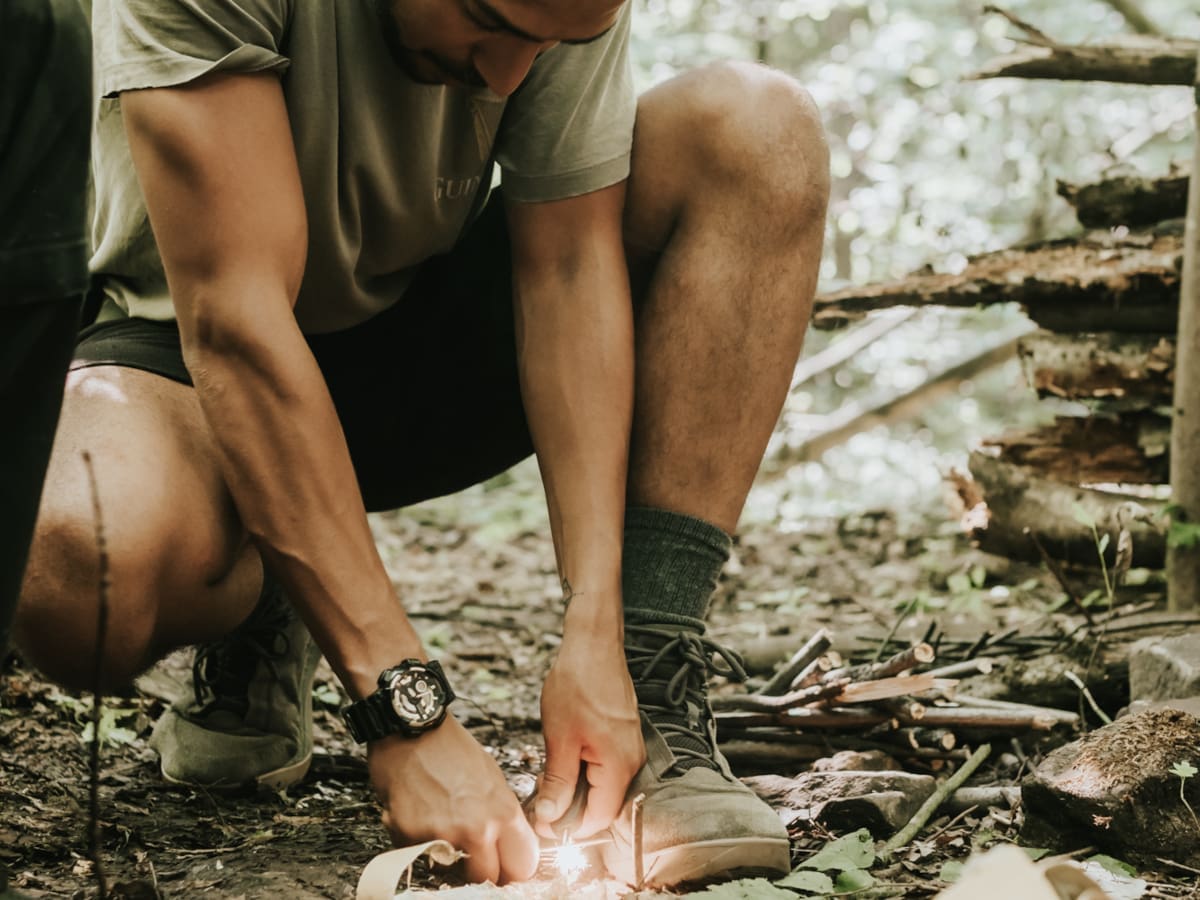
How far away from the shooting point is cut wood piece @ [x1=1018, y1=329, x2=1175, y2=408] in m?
3.51

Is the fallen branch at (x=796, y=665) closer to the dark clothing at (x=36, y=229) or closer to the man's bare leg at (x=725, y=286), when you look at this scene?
the man's bare leg at (x=725, y=286)

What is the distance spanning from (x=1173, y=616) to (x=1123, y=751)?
42.5 inches

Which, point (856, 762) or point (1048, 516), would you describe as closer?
point (856, 762)

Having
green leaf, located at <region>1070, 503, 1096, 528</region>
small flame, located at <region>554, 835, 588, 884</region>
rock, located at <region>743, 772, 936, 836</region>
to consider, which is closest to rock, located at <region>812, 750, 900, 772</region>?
rock, located at <region>743, 772, 936, 836</region>

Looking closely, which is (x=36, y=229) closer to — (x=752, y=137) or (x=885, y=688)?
(x=752, y=137)

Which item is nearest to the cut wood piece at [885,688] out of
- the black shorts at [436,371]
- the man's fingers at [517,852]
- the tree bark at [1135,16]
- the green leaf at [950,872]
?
the green leaf at [950,872]

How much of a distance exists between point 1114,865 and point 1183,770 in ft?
0.59

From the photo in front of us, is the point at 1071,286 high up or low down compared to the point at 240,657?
up

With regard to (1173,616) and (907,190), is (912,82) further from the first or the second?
(1173,616)

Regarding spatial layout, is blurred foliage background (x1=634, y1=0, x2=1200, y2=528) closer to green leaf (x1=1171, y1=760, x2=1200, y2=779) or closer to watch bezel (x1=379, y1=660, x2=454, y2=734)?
green leaf (x1=1171, y1=760, x2=1200, y2=779)

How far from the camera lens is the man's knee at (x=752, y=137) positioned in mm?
2188

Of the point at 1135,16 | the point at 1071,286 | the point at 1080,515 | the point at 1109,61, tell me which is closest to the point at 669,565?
the point at 1080,515

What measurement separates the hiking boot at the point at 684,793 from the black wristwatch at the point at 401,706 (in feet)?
1.19

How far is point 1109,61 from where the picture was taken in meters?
3.39
